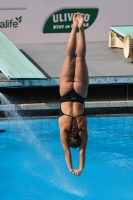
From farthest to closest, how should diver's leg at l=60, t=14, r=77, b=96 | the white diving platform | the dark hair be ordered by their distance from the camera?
the white diving platform
diver's leg at l=60, t=14, r=77, b=96
the dark hair

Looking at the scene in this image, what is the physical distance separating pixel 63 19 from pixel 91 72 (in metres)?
3.71

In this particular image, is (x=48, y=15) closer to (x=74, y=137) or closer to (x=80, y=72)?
(x=80, y=72)

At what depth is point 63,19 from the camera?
46.9ft

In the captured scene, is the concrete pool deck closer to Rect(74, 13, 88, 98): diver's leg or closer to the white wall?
the white wall

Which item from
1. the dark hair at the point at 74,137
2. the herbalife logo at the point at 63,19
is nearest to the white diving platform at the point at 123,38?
the herbalife logo at the point at 63,19

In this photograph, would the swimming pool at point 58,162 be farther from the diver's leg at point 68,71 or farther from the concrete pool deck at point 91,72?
the diver's leg at point 68,71

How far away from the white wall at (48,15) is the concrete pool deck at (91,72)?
547 millimetres

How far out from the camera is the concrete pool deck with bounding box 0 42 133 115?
10383 millimetres

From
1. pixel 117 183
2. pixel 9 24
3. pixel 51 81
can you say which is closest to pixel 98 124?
pixel 51 81

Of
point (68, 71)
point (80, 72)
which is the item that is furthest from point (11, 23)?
point (80, 72)

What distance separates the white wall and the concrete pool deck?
55 cm

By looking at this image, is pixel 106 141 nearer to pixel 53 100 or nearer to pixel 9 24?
pixel 53 100

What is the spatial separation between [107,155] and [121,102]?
1.32m

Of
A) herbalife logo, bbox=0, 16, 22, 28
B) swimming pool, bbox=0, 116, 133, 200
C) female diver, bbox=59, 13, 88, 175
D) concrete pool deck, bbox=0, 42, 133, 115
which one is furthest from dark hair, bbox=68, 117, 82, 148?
herbalife logo, bbox=0, 16, 22, 28
